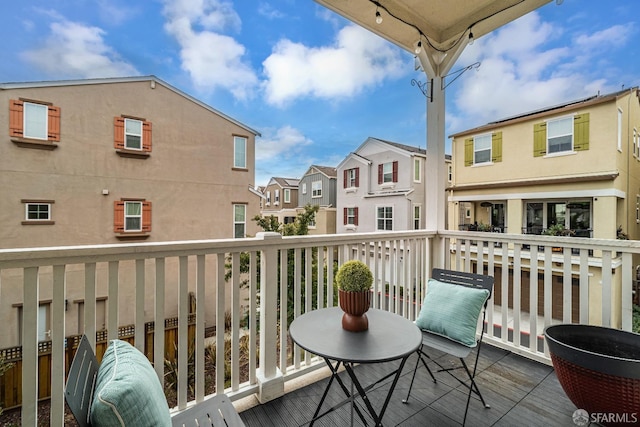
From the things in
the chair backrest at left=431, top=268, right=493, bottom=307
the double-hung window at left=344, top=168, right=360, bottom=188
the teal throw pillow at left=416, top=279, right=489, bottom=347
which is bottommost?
the teal throw pillow at left=416, top=279, right=489, bottom=347

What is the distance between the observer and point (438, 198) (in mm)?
3078

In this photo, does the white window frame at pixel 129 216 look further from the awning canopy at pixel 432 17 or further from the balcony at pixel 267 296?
the awning canopy at pixel 432 17

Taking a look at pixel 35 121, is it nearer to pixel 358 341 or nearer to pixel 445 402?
pixel 358 341

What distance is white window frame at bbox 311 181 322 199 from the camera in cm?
350

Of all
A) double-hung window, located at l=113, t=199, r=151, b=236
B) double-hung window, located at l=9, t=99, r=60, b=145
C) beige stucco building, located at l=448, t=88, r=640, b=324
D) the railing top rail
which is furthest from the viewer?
beige stucco building, located at l=448, t=88, r=640, b=324

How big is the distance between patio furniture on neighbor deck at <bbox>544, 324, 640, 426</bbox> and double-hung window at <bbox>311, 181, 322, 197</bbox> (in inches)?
97.9

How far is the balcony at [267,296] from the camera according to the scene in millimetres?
1292

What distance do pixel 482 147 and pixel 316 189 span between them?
6.00ft

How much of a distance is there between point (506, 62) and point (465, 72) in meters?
0.36

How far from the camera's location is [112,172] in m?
1.82

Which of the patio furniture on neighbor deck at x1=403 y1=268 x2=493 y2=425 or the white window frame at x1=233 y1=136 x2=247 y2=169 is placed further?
the white window frame at x1=233 y1=136 x2=247 y2=169
